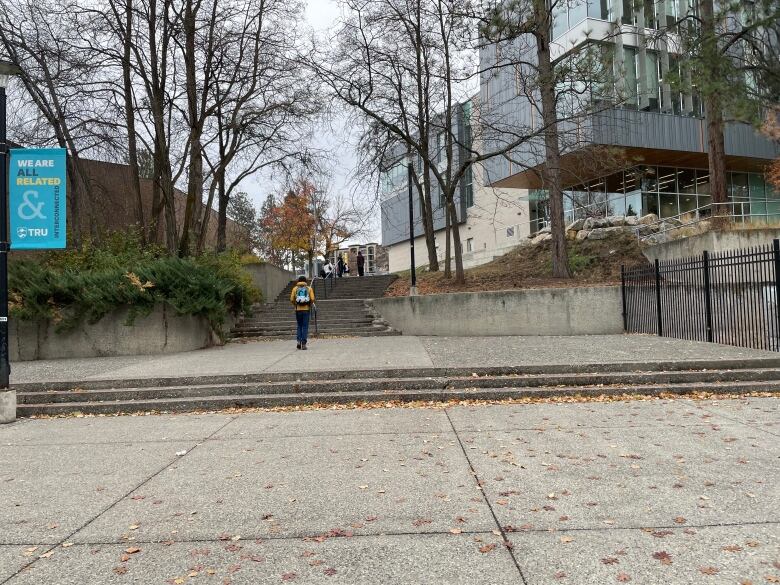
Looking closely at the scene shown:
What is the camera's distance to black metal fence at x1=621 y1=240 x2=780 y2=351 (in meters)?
11.1

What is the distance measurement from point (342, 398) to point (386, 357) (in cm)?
268

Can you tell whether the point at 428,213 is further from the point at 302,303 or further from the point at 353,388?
the point at 353,388

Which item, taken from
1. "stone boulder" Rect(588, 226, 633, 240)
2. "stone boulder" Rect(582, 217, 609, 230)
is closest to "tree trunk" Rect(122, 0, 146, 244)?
"stone boulder" Rect(588, 226, 633, 240)

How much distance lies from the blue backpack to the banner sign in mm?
5665

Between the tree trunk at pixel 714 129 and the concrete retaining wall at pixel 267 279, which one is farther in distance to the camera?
the concrete retaining wall at pixel 267 279

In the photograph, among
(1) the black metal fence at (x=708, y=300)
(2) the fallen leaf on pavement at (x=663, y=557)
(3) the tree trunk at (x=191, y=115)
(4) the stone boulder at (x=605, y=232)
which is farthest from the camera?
(4) the stone boulder at (x=605, y=232)

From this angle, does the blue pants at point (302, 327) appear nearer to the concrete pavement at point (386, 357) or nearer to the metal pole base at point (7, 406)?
the concrete pavement at point (386, 357)

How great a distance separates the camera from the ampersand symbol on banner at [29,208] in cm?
770

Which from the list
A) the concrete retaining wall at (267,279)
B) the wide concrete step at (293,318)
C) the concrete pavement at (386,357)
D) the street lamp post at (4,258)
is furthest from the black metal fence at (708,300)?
the concrete retaining wall at (267,279)

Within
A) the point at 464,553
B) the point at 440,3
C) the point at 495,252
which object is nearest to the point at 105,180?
the point at 440,3

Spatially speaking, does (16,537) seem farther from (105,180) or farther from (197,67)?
(105,180)

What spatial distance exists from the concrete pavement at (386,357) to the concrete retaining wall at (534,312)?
1499mm

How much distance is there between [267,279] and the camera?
22.8 metres

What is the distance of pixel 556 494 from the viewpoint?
14.0 ft
